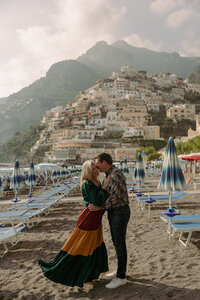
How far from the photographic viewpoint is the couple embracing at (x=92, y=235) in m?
2.96

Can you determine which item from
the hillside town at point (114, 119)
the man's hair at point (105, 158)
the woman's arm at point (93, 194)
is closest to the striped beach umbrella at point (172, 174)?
the man's hair at point (105, 158)

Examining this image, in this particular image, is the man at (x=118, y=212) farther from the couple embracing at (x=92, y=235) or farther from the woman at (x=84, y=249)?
the woman at (x=84, y=249)

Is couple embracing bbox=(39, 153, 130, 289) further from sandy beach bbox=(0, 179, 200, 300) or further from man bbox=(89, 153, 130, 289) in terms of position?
sandy beach bbox=(0, 179, 200, 300)

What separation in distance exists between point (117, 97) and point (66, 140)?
36.5 m

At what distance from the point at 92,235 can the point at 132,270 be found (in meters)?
1.05

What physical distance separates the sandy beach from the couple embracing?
Answer: 197mm

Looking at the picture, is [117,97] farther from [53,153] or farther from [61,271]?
[61,271]

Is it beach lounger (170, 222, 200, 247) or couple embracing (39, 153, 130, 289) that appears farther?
beach lounger (170, 222, 200, 247)

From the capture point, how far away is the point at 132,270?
354 centimetres

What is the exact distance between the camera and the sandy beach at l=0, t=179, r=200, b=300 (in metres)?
2.91

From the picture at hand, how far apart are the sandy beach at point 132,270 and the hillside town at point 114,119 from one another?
58964 millimetres

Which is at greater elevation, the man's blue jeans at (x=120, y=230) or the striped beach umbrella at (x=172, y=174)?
the striped beach umbrella at (x=172, y=174)

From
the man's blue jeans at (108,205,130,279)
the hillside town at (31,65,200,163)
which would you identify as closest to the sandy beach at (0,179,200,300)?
the man's blue jeans at (108,205,130,279)

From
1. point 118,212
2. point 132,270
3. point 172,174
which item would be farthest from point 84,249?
point 172,174
